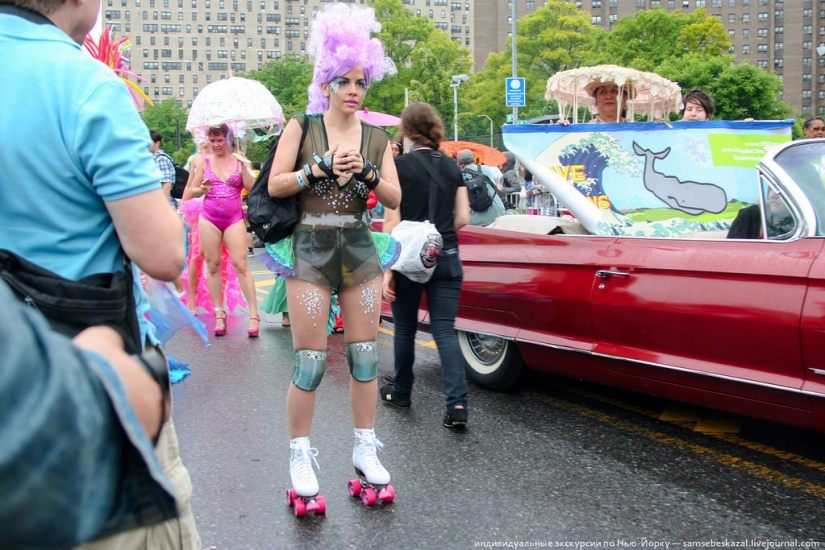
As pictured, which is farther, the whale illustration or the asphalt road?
the whale illustration

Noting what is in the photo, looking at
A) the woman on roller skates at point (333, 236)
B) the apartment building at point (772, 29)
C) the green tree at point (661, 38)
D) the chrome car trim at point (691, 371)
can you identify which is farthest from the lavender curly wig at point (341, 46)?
the apartment building at point (772, 29)

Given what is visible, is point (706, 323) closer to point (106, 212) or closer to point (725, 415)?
point (725, 415)

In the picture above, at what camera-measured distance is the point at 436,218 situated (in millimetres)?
4531

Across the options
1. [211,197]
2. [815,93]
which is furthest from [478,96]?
[211,197]

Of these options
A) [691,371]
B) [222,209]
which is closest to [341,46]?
[691,371]

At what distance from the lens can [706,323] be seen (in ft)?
12.2

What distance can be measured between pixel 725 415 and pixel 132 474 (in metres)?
4.41

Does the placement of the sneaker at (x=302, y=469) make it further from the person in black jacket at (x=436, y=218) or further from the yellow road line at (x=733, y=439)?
the yellow road line at (x=733, y=439)

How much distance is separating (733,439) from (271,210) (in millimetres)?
2766

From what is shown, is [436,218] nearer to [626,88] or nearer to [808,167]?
[808,167]

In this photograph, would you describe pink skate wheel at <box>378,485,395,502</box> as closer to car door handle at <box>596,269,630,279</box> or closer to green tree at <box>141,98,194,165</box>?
car door handle at <box>596,269,630,279</box>

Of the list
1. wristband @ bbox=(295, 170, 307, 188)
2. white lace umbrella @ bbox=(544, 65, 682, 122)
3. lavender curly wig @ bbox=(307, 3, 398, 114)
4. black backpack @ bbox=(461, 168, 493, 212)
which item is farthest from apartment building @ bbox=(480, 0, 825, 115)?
wristband @ bbox=(295, 170, 307, 188)

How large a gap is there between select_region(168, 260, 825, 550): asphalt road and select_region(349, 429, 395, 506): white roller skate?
49 mm

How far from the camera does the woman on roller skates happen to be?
328 cm
